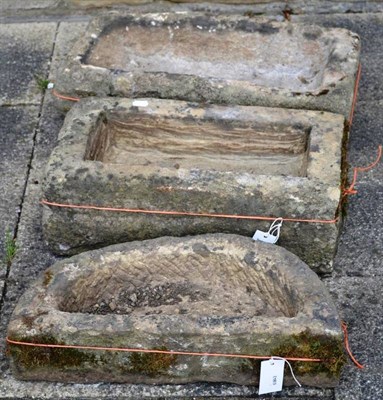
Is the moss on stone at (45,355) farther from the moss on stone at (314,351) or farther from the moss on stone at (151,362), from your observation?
the moss on stone at (314,351)

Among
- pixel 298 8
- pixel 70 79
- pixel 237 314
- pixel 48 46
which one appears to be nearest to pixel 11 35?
pixel 48 46

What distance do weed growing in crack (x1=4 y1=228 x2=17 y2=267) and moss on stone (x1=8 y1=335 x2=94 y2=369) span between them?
0.79 m

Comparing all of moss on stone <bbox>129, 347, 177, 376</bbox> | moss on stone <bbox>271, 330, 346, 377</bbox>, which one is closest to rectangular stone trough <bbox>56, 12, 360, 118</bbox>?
moss on stone <bbox>271, 330, 346, 377</bbox>

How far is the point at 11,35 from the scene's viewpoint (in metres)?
6.31

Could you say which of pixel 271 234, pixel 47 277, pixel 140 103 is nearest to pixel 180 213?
pixel 271 234

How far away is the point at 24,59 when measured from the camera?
611 cm

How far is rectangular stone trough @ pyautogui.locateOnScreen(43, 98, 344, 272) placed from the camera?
14.5 ft

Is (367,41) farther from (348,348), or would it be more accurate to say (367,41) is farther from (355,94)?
(348,348)

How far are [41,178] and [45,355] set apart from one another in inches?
57.2

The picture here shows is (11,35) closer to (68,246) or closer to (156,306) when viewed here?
(68,246)

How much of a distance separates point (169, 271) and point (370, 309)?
0.94 metres

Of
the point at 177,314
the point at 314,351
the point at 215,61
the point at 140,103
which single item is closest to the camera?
Answer: the point at 314,351

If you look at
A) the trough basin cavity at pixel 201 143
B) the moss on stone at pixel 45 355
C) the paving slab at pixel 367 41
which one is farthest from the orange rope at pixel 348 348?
the paving slab at pixel 367 41

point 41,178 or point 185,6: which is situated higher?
point 185,6
